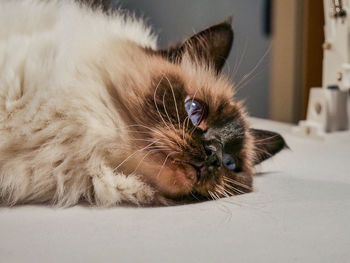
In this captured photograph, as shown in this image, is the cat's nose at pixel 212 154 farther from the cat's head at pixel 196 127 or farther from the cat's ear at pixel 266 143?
the cat's ear at pixel 266 143

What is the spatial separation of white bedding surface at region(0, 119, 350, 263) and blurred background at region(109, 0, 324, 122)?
130cm

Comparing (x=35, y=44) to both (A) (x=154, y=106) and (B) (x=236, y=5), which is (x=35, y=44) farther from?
(B) (x=236, y=5)

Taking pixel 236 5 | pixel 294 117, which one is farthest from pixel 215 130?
pixel 294 117

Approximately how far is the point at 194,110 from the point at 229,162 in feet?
0.55

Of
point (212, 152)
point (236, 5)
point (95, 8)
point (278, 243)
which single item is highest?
point (236, 5)

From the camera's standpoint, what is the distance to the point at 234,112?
1.10 meters

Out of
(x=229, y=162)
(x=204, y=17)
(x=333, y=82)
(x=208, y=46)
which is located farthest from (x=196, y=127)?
(x=204, y=17)

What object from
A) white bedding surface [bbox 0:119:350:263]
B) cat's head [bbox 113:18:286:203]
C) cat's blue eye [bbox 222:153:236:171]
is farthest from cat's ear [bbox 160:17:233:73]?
white bedding surface [bbox 0:119:350:263]

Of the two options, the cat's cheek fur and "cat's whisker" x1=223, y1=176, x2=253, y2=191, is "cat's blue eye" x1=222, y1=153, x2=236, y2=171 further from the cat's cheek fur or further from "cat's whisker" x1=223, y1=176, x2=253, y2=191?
the cat's cheek fur

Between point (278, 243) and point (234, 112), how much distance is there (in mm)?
415

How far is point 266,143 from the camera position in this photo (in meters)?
1.25

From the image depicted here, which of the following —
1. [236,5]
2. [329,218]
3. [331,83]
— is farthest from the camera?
[236,5]

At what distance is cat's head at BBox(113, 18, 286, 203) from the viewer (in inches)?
36.6

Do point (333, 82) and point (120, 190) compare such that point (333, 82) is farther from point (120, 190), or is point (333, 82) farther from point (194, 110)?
point (120, 190)
